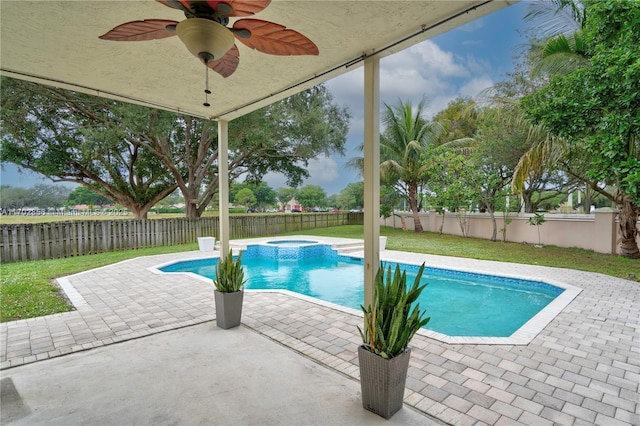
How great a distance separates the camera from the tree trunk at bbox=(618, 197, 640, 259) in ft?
25.6

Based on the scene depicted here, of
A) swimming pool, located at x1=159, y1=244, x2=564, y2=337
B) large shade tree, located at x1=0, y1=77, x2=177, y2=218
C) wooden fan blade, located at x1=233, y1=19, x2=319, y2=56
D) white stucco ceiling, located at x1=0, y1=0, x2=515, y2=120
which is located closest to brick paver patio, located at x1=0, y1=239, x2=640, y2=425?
swimming pool, located at x1=159, y1=244, x2=564, y2=337

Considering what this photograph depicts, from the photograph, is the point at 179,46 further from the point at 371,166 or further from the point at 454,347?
the point at 454,347

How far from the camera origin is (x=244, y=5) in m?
1.91

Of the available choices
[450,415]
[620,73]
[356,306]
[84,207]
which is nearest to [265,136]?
[356,306]

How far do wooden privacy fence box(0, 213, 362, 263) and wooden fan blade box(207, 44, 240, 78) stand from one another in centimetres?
905

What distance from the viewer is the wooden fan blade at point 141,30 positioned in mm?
1854

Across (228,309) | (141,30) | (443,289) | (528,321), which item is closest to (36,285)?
(228,309)

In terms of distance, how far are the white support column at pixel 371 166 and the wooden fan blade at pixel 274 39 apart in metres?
0.62

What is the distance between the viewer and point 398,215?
17094 mm

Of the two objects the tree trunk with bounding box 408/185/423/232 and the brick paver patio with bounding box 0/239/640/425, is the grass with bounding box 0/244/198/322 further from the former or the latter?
the tree trunk with bounding box 408/185/423/232

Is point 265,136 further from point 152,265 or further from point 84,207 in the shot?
point 84,207

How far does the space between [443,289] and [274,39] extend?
571cm

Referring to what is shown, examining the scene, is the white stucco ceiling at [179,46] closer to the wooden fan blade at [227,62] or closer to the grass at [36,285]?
the wooden fan blade at [227,62]

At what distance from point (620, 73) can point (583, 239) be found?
6.55 metres
